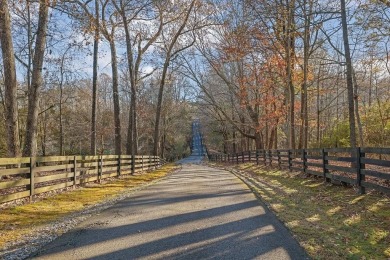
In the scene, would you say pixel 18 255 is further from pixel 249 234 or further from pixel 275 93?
pixel 275 93

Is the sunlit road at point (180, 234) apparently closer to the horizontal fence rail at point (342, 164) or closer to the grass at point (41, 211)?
the grass at point (41, 211)

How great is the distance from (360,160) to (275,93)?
67.2 feet

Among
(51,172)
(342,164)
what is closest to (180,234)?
(51,172)

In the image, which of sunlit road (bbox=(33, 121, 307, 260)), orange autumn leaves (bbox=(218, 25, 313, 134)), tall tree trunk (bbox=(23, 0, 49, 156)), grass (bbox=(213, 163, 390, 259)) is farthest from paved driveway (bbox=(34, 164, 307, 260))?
orange autumn leaves (bbox=(218, 25, 313, 134))

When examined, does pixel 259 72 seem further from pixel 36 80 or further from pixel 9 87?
pixel 9 87

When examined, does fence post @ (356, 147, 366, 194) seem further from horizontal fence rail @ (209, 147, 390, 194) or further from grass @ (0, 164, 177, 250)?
grass @ (0, 164, 177, 250)

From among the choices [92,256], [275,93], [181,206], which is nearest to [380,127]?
[275,93]

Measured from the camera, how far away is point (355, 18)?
40.0 ft

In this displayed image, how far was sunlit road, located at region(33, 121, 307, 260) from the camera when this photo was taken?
4.37 m

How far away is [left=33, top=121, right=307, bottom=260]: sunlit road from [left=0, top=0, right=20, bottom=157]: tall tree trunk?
4126mm

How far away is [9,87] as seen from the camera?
32.8 feet

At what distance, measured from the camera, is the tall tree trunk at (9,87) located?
9.77 m

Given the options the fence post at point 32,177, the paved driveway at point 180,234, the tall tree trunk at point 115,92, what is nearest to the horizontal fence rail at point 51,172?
the fence post at point 32,177

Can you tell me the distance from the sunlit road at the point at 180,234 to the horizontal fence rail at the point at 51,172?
2.25 m
